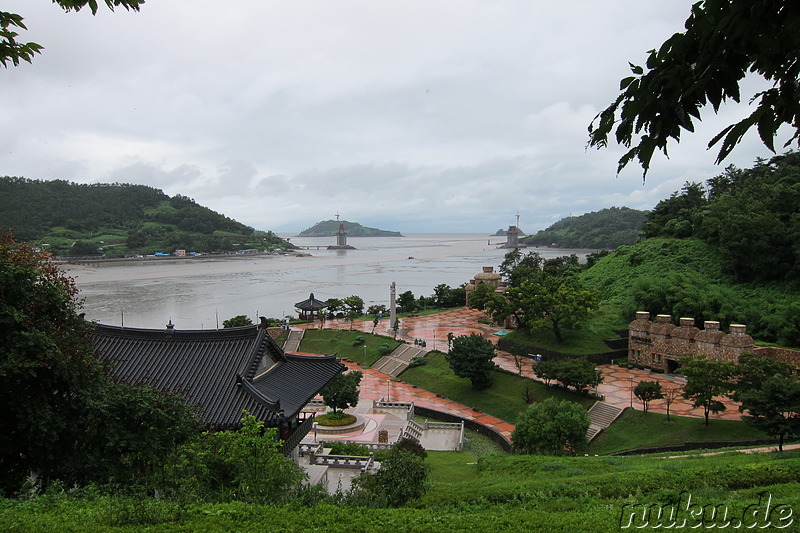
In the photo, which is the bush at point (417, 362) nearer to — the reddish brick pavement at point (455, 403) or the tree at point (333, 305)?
the reddish brick pavement at point (455, 403)

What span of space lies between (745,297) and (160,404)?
3498 centimetres

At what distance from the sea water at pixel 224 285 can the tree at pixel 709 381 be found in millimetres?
34449

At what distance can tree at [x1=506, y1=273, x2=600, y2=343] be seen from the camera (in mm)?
30625

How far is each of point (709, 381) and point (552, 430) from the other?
6.70 metres

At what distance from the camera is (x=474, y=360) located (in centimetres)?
2752

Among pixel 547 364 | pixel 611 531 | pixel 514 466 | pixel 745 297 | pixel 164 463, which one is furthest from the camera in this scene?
pixel 745 297

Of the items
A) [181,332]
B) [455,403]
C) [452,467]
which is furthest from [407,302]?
[181,332]

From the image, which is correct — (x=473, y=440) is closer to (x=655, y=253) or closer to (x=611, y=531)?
(x=611, y=531)

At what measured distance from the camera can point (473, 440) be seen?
77.9 feet

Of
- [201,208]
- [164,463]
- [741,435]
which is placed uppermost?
[201,208]

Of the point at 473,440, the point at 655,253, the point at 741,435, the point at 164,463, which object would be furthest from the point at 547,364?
the point at 655,253

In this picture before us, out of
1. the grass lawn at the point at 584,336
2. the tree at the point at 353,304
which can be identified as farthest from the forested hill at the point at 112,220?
the grass lawn at the point at 584,336

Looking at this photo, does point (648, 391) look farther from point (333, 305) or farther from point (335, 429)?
point (333, 305)

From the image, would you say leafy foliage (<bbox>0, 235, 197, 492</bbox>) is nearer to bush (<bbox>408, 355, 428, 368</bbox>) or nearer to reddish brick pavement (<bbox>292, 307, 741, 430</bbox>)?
reddish brick pavement (<bbox>292, 307, 741, 430</bbox>)
